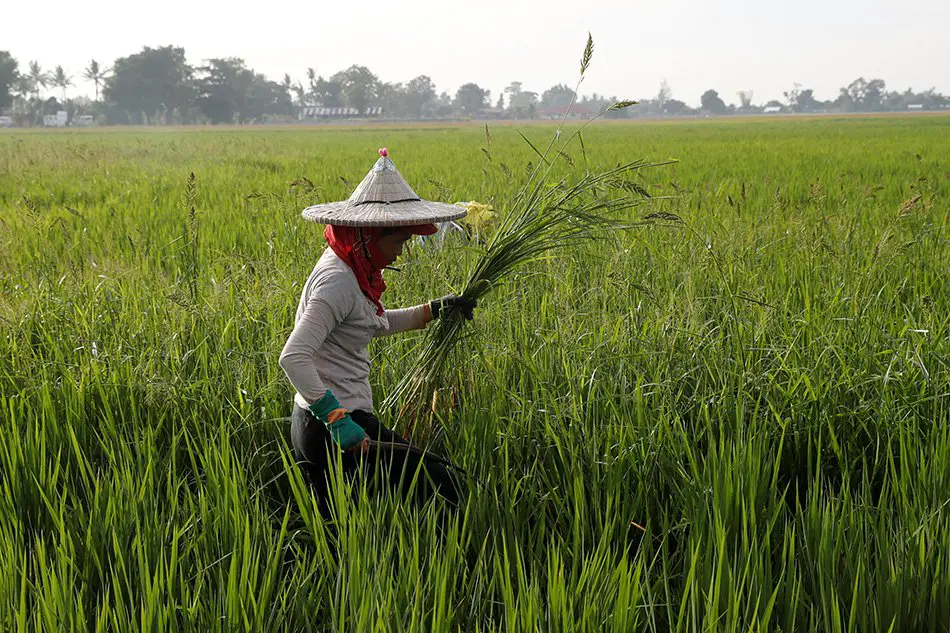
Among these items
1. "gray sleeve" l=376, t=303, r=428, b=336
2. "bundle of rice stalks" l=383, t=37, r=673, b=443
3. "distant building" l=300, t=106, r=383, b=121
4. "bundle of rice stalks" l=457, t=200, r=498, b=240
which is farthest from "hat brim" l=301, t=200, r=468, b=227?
"distant building" l=300, t=106, r=383, b=121

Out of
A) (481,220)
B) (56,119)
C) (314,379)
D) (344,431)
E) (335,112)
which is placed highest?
(335,112)

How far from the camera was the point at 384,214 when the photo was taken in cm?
189

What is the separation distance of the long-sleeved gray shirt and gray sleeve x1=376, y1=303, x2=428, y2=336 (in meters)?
0.06

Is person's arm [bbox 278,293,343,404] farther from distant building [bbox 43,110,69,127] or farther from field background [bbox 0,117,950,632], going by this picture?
distant building [bbox 43,110,69,127]

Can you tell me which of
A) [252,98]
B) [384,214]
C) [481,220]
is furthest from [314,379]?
[252,98]

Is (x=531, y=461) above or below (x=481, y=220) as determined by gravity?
below

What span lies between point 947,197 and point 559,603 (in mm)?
7150

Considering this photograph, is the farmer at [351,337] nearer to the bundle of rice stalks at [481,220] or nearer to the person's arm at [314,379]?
the person's arm at [314,379]

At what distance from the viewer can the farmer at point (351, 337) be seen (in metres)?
1.84

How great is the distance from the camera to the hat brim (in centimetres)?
185

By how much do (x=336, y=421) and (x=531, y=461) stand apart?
2.16ft

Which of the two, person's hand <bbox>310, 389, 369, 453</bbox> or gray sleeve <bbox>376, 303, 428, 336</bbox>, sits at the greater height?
gray sleeve <bbox>376, 303, 428, 336</bbox>

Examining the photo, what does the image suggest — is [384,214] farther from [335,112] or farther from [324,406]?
[335,112]

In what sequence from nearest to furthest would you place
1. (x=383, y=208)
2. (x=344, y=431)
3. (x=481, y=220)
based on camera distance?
(x=344, y=431)
(x=383, y=208)
(x=481, y=220)
